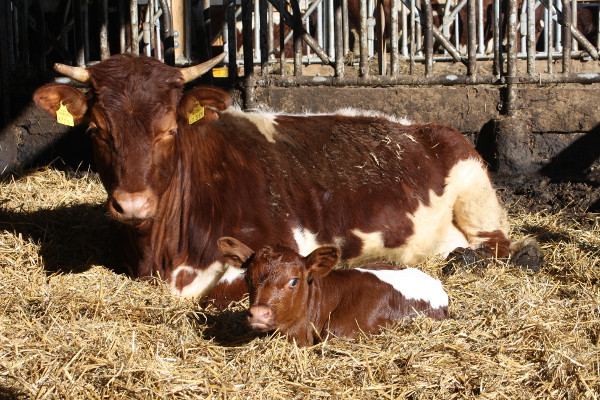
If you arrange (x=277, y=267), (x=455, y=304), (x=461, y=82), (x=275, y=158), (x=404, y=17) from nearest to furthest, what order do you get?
(x=277, y=267), (x=455, y=304), (x=275, y=158), (x=461, y=82), (x=404, y=17)

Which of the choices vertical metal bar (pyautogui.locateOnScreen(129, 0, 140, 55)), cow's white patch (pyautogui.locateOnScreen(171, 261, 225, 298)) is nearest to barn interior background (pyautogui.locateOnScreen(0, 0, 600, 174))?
vertical metal bar (pyautogui.locateOnScreen(129, 0, 140, 55))

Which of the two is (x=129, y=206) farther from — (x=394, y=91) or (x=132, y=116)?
(x=394, y=91)

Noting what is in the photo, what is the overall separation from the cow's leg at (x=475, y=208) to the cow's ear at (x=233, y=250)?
307 cm

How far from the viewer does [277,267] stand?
4.31m

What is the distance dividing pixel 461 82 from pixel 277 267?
5447 mm

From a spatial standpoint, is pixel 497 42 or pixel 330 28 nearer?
pixel 497 42

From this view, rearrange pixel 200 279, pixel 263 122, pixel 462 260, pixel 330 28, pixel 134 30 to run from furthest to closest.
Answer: pixel 330 28 < pixel 134 30 < pixel 263 122 < pixel 462 260 < pixel 200 279

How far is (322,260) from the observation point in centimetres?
454

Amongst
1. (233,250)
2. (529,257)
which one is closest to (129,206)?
(233,250)

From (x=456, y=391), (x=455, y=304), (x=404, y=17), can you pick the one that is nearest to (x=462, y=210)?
(x=455, y=304)

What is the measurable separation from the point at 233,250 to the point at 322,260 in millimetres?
538

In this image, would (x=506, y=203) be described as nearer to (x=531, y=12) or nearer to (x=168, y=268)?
(x=531, y=12)

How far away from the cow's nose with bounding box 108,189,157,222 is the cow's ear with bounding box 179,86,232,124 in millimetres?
815

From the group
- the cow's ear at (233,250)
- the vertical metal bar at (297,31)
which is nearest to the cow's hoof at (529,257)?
the cow's ear at (233,250)
